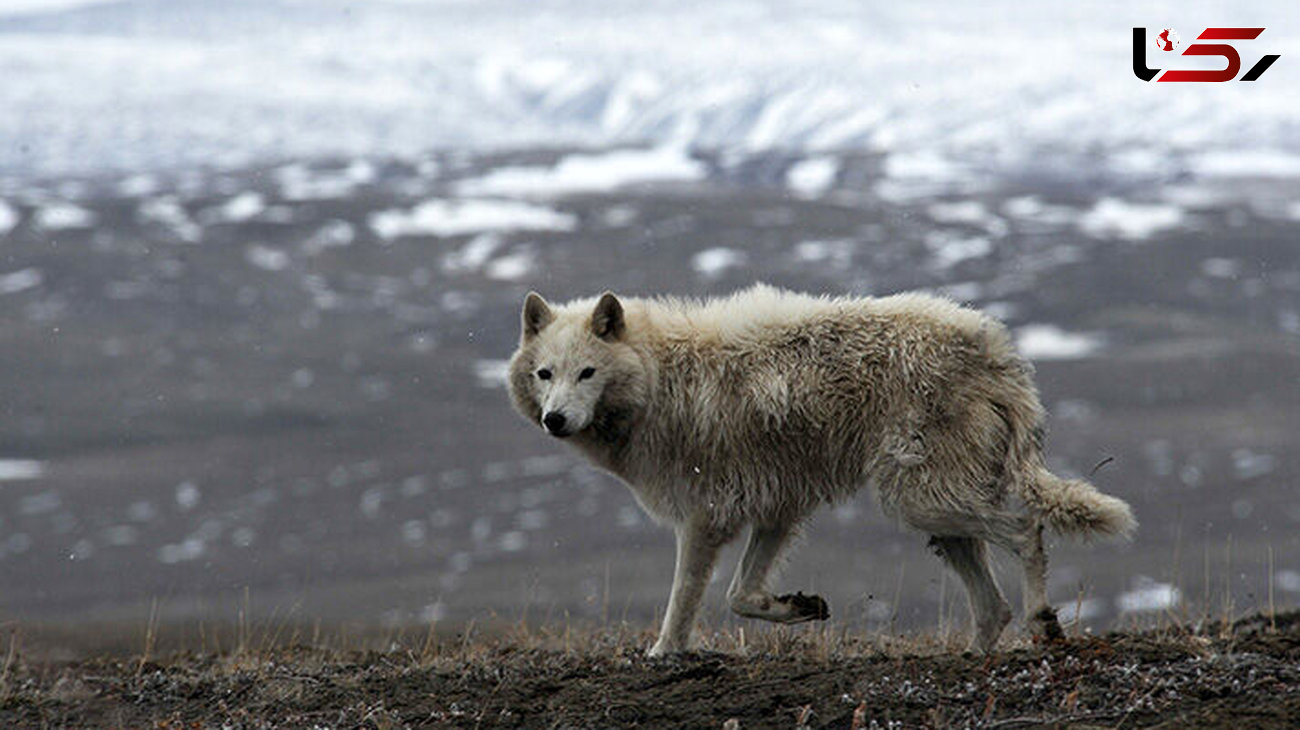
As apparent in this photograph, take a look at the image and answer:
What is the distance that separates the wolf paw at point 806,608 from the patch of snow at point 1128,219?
14932 cm

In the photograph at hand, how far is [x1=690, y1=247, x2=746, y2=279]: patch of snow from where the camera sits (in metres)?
139

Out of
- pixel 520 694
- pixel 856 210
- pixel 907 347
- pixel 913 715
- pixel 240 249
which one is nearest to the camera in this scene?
pixel 913 715

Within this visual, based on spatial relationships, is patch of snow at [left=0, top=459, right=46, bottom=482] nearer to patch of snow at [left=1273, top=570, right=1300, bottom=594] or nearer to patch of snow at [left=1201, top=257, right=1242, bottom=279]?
patch of snow at [left=1273, top=570, right=1300, bottom=594]

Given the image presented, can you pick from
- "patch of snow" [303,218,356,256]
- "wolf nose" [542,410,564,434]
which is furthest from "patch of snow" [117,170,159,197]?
"wolf nose" [542,410,564,434]

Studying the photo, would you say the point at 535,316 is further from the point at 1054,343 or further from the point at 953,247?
the point at 953,247

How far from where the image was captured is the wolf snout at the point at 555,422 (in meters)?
9.65

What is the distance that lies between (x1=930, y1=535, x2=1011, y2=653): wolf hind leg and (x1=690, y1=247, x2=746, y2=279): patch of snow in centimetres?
12662

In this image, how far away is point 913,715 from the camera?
24.0 ft

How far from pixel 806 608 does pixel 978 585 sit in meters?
1.01

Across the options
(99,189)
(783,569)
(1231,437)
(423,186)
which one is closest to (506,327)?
(1231,437)

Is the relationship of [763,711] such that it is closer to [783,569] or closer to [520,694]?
[520,694]

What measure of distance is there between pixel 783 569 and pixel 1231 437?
104 metres

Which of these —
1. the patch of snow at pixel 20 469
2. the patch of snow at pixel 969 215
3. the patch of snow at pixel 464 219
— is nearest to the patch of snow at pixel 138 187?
the patch of snow at pixel 464 219

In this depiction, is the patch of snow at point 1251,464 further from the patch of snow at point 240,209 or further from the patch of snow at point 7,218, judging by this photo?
the patch of snow at point 7,218
